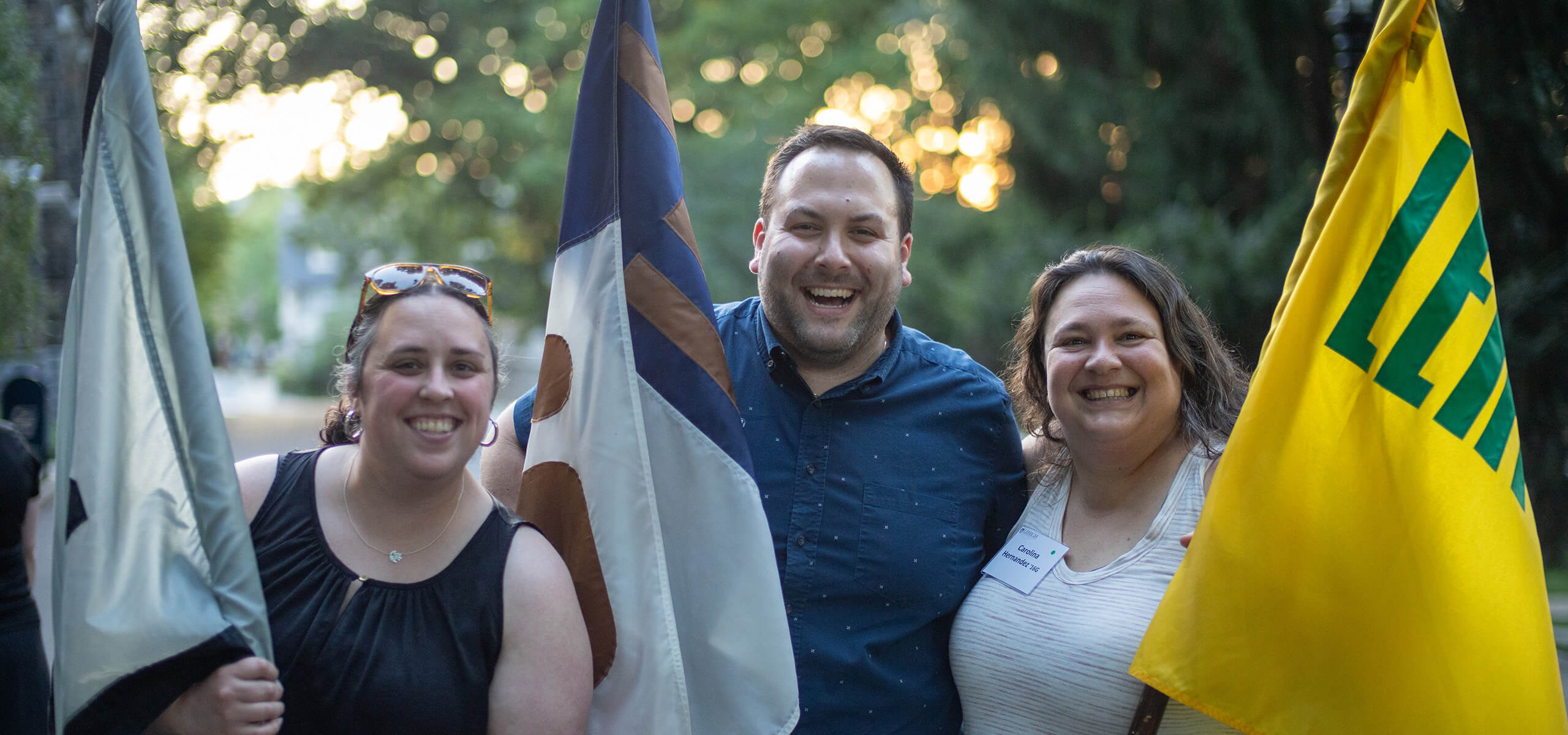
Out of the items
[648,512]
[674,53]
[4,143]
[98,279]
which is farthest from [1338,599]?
[674,53]

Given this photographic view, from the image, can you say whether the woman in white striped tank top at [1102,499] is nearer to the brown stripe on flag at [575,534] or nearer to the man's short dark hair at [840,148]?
the man's short dark hair at [840,148]

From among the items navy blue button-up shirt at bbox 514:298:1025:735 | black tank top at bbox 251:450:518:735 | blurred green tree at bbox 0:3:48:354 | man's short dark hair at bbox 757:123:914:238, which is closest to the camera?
black tank top at bbox 251:450:518:735

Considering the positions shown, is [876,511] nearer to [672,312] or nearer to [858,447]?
[858,447]

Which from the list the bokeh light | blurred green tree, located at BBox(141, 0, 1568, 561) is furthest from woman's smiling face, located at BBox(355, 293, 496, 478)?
the bokeh light

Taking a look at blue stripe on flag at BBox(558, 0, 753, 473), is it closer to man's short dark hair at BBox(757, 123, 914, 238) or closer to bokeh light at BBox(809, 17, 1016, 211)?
man's short dark hair at BBox(757, 123, 914, 238)

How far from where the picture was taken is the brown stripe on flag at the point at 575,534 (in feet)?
7.79

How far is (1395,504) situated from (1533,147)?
6.73m

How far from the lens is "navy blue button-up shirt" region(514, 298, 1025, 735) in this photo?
262 cm

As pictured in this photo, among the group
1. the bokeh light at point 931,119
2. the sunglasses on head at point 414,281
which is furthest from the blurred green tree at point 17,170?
the bokeh light at point 931,119

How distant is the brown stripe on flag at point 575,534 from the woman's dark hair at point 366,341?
0.27 metres

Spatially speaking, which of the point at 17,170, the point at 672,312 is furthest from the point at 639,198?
the point at 17,170

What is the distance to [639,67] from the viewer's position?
259 centimetres

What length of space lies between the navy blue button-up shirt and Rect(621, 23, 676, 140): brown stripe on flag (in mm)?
646

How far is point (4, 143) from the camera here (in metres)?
6.93
